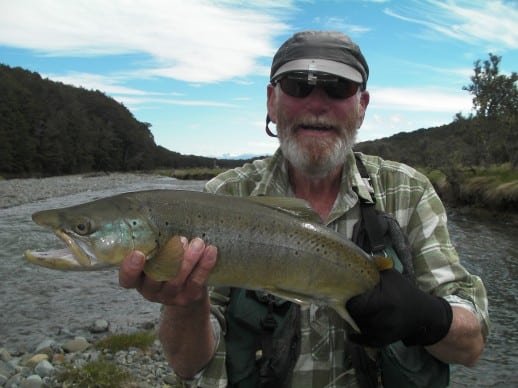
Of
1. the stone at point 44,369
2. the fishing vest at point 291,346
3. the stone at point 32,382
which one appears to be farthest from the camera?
the stone at point 44,369

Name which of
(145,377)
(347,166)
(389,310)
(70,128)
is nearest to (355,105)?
(347,166)

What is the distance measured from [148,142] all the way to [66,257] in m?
130

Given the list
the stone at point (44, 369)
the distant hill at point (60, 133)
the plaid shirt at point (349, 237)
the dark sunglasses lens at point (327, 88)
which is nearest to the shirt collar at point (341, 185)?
the plaid shirt at point (349, 237)

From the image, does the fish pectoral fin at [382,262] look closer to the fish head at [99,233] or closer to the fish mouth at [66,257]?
the fish head at [99,233]

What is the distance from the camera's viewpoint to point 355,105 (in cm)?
343

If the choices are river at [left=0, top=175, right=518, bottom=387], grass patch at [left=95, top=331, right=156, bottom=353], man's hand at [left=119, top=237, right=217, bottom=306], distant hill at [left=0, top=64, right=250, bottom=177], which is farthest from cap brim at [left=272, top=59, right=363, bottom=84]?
distant hill at [left=0, top=64, right=250, bottom=177]

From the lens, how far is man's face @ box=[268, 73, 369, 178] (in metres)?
3.33

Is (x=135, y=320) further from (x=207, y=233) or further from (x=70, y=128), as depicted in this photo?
(x=70, y=128)

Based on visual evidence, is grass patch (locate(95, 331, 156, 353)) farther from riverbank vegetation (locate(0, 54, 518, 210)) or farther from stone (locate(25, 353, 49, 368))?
riverbank vegetation (locate(0, 54, 518, 210))

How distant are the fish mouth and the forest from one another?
3285 centimetres

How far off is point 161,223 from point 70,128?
315ft

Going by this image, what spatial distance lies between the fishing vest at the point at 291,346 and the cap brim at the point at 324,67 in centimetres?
92

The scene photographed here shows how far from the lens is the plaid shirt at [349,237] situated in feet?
9.69

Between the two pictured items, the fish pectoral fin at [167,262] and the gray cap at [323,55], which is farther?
the gray cap at [323,55]
